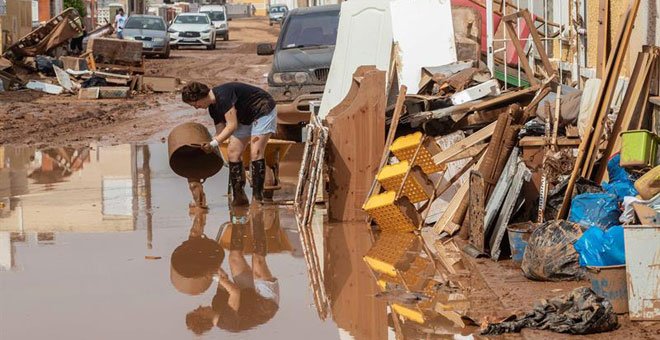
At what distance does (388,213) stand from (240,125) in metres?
2.41

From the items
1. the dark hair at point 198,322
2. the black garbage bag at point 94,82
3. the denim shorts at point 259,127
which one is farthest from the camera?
the black garbage bag at point 94,82

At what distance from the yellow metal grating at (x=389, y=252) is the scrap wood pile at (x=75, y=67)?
18938 mm

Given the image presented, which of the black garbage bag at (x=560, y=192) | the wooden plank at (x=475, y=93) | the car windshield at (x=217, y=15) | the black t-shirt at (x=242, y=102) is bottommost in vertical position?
the car windshield at (x=217, y=15)

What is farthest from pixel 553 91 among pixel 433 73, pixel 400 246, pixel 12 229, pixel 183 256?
pixel 12 229

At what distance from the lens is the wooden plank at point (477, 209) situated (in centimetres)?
1027

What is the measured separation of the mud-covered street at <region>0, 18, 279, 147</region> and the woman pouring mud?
790 centimetres

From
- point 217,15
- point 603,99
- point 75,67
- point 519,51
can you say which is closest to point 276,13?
point 217,15

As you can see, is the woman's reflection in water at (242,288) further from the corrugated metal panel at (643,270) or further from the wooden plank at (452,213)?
the corrugated metal panel at (643,270)

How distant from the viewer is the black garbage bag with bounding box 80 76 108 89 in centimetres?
3014

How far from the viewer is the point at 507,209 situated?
33.3 feet

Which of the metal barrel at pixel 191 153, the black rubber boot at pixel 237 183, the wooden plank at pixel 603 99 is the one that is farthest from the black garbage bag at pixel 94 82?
the wooden plank at pixel 603 99

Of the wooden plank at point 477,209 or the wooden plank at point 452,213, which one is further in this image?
the wooden plank at point 452,213

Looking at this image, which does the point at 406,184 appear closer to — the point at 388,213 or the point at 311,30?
the point at 388,213

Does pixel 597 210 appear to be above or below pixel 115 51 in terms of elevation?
above
